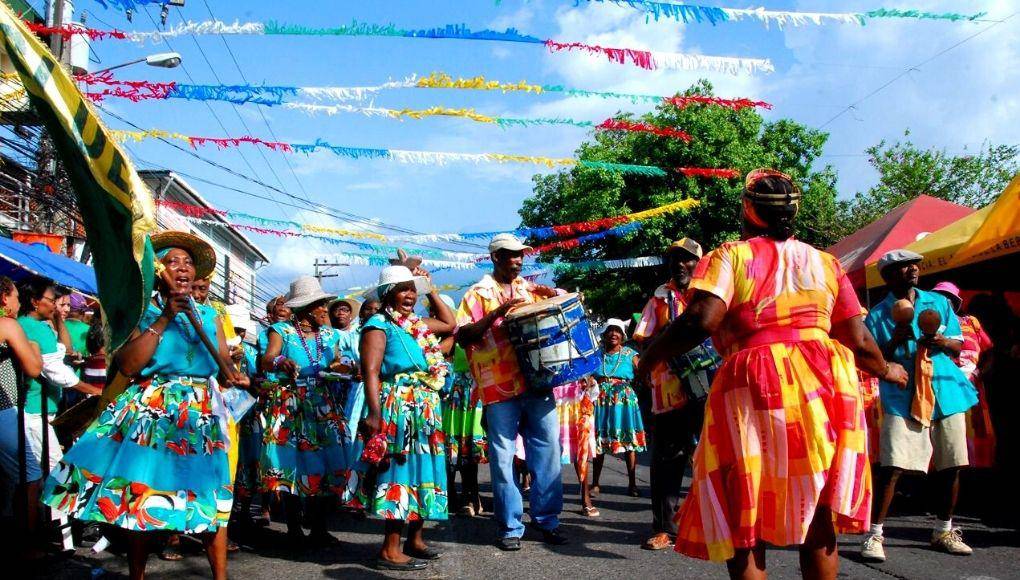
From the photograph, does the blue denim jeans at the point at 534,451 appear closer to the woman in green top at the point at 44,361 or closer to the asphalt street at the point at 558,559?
the asphalt street at the point at 558,559

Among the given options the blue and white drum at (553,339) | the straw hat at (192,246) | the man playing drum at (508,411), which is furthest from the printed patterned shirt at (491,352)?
the straw hat at (192,246)

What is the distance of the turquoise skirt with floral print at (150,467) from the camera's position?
163 inches

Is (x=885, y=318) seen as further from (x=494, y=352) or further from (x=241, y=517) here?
(x=241, y=517)

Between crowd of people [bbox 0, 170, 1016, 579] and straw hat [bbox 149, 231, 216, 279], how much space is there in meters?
0.01

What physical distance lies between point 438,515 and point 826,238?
2860 cm

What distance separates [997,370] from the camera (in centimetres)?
873

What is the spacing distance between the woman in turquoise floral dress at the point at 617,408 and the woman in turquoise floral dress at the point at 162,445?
5.35 m

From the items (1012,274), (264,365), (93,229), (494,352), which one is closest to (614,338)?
(494,352)

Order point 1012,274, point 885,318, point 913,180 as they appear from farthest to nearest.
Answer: point 913,180
point 1012,274
point 885,318

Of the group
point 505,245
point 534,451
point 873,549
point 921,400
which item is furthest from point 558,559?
point 921,400

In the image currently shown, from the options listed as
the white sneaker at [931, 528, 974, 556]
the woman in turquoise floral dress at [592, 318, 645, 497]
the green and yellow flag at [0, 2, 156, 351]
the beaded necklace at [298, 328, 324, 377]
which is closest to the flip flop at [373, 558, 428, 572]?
the beaded necklace at [298, 328, 324, 377]

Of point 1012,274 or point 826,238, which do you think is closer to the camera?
point 1012,274

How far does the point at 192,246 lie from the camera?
14.9 ft

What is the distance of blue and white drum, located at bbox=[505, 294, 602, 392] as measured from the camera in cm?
586
